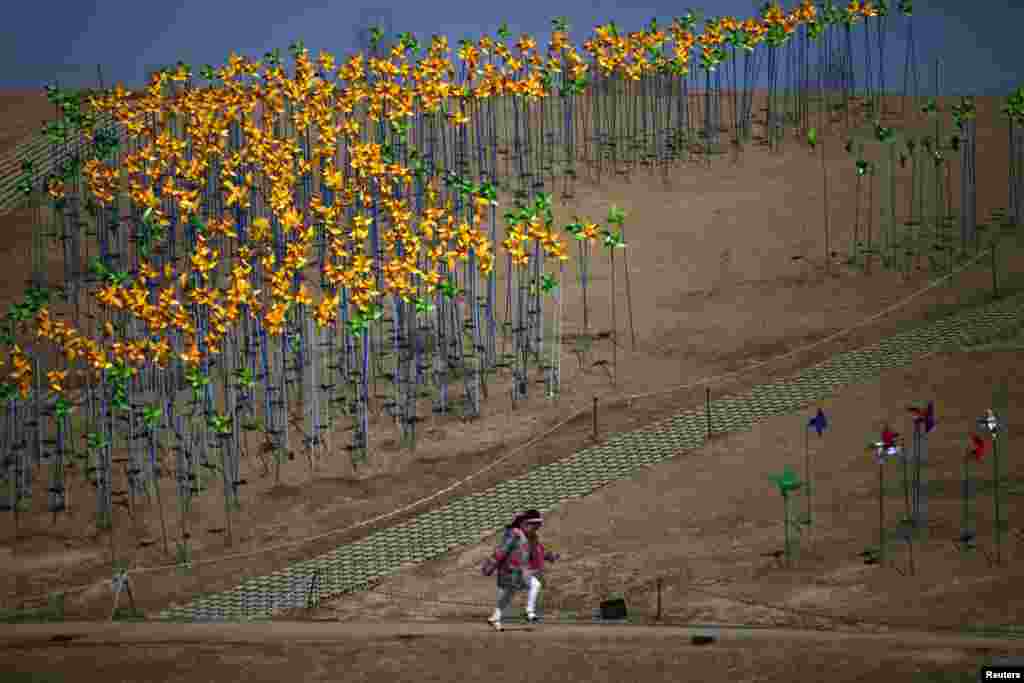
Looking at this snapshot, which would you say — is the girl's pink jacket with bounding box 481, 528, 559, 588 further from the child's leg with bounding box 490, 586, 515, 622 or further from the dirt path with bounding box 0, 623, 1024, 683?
the dirt path with bounding box 0, 623, 1024, 683

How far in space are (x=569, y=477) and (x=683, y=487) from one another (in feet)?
9.61

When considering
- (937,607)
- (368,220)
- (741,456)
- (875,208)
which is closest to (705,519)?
(741,456)

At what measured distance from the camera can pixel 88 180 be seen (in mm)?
56719

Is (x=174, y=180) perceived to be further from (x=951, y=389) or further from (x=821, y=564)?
(x=821, y=564)

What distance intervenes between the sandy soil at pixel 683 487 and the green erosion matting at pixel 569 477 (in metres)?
0.72

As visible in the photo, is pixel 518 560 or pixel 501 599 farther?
pixel 501 599

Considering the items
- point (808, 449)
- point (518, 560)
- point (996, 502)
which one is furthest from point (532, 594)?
point (808, 449)

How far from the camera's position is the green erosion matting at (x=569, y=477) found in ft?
122

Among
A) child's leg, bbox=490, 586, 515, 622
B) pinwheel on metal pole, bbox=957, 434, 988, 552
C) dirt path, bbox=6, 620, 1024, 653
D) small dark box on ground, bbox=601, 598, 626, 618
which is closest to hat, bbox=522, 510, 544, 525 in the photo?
child's leg, bbox=490, 586, 515, 622

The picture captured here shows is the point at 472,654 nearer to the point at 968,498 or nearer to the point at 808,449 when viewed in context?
the point at 968,498

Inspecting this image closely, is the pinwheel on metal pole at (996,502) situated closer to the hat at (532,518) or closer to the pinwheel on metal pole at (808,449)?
the pinwheel on metal pole at (808,449)

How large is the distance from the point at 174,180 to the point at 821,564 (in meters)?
28.7

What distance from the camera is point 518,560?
1240 inches

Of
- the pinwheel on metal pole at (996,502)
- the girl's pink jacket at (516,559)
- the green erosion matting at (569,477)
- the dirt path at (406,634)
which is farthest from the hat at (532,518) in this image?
the pinwheel on metal pole at (996,502)
